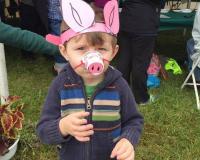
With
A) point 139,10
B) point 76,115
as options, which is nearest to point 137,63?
point 139,10

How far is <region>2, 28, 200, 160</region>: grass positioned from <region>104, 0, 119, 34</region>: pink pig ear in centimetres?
179

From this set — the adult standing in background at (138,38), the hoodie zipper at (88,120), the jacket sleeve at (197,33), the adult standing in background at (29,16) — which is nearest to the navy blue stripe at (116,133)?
the hoodie zipper at (88,120)

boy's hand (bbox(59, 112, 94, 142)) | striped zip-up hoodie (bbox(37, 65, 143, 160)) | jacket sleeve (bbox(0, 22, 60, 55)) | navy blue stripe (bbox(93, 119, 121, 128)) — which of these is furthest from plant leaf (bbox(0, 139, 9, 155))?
boy's hand (bbox(59, 112, 94, 142))

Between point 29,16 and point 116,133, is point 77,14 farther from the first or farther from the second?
point 29,16

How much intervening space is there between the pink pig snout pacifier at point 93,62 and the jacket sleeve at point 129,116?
26 centimetres

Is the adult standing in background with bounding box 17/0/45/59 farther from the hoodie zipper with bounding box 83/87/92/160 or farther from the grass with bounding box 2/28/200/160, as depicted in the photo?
the hoodie zipper with bounding box 83/87/92/160

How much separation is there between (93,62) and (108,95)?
27cm

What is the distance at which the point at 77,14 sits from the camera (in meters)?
1.49

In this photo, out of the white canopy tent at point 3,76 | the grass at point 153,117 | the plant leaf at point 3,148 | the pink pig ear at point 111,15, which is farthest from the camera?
the grass at point 153,117

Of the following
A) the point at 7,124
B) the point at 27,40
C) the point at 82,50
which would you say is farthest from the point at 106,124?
the point at 7,124

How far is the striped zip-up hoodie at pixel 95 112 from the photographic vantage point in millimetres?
1637

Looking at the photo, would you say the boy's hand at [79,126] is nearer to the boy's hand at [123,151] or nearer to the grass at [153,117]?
the boy's hand at [123,151]

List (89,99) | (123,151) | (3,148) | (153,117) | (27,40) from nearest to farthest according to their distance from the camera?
(123,151) → (89,99) → (27,40) → (3,148) → (153,117)

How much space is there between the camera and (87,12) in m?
1.49
